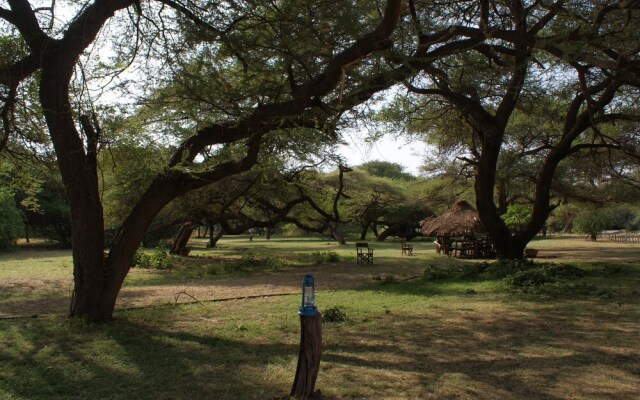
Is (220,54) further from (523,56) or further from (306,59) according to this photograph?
(523,56)

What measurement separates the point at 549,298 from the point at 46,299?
35.2 feet

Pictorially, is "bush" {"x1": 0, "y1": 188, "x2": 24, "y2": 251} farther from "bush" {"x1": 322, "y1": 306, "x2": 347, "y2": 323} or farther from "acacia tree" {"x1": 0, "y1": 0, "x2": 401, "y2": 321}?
"bush" {"x1": 322, "y1": 306, "x2": 347, "y2": 323}

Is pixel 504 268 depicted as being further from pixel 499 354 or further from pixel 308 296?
pixel 308 296

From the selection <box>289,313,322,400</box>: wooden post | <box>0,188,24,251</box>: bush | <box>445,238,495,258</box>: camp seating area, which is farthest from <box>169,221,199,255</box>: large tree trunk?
<box>289,313,322,400</box>: wooden post

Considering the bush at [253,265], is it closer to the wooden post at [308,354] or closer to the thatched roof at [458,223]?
the thatched roof at [458,223]

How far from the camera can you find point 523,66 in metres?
10.2

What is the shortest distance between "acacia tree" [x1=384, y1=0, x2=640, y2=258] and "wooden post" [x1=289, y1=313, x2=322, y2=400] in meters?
4.08

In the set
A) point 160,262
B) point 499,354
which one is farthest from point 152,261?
point 499,354

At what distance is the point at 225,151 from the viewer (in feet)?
38.3

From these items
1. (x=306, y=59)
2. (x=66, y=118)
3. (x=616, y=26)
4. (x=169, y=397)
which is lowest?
(x=169, y=397)

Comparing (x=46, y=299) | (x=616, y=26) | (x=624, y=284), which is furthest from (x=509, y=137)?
(x=46, y=299)

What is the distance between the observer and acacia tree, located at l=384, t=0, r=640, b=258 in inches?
311

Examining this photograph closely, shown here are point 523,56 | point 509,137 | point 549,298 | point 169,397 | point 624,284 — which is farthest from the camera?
point 509,137

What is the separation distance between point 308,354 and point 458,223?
22099 mm
